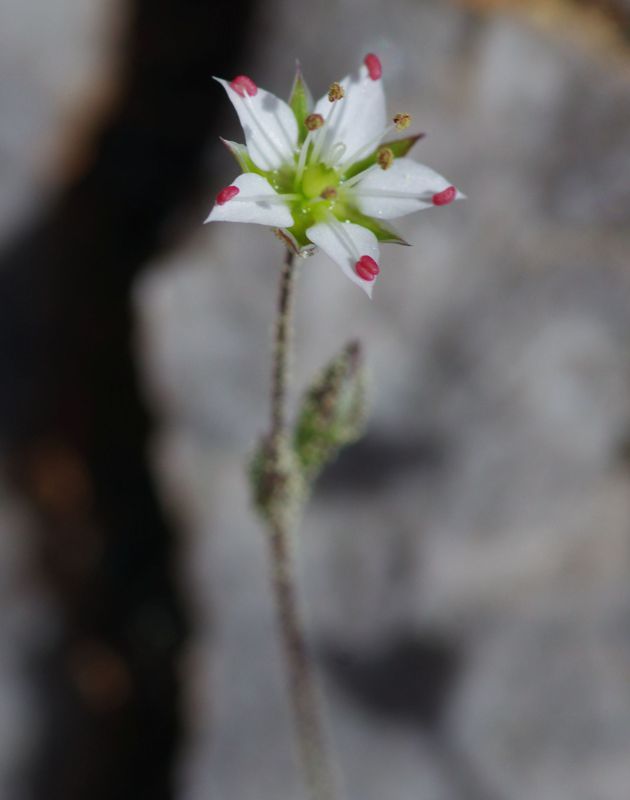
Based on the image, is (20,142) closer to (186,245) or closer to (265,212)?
(186,245)

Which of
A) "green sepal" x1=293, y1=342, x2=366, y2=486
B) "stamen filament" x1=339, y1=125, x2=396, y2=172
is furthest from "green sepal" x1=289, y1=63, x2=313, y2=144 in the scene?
"green sepal" x1=293, y1=342, x2=366, y2=486

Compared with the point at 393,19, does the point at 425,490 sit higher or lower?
lower

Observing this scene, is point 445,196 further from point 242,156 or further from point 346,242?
point 242,156

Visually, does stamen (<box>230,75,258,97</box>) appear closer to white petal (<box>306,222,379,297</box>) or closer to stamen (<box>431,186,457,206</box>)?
white petal (<box>306,222,379,297</box>)

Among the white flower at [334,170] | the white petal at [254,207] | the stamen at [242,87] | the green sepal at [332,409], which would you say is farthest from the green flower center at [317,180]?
the green sepal at [332,409]

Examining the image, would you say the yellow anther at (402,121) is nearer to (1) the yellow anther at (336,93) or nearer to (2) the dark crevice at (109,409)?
(1) the yellow anther at (336,93)

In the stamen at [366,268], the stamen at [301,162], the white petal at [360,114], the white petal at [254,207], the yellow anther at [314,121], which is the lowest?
the stamen at [366,268]

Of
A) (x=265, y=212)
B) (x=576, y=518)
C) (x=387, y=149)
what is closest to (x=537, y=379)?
(x=576, y=518)

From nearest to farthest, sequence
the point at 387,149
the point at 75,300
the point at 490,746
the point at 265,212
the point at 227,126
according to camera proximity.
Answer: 1. the point at 265,212
2. the point at 387,149
3. the point at 490,746
4. the point at 227,126
5. the point at 75,300
